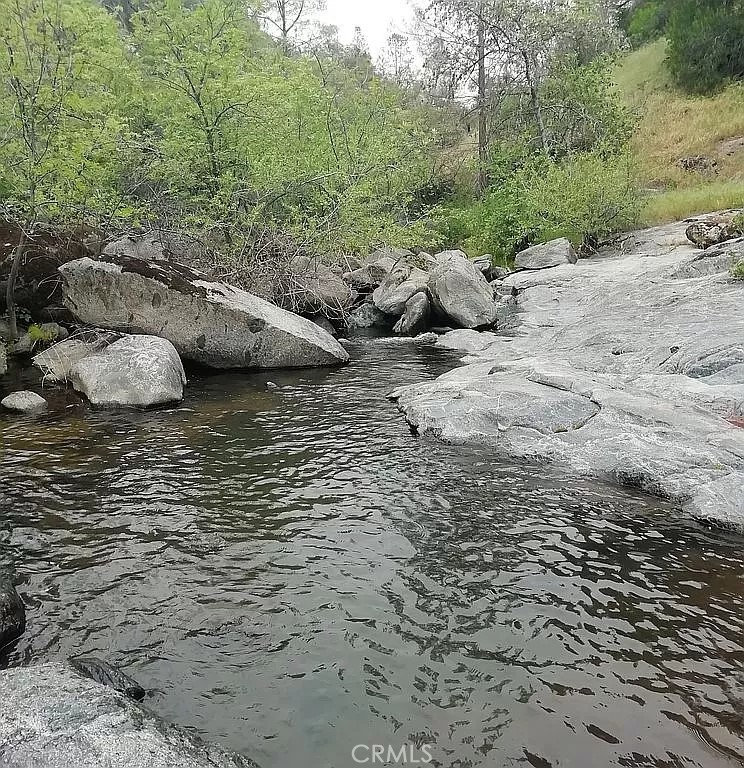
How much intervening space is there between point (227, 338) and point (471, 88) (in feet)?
101

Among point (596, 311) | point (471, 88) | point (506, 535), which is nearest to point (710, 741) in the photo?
point (506, 535)

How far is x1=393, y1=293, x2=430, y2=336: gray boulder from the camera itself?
18234 millimetres

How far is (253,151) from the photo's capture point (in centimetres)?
1803

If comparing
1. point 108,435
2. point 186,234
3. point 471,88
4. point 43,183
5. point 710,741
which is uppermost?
point 471,88

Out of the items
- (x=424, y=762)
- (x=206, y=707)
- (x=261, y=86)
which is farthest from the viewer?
(x=261, y=86)

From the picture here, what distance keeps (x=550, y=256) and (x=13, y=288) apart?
1783cm

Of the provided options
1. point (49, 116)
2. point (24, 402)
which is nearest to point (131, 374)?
point (24, 402)

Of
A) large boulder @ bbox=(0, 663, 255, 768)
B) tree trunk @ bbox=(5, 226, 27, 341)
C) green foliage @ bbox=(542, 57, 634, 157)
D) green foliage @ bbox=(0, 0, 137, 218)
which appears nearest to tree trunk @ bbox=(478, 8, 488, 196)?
green foliage @ bbox=(542, 57, 634, 157)

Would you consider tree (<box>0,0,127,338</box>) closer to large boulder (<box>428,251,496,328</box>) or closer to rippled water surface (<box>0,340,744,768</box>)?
rippled water surface (<box>0,340,744,768</box>)

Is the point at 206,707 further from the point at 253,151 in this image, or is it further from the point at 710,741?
the point at 253,151

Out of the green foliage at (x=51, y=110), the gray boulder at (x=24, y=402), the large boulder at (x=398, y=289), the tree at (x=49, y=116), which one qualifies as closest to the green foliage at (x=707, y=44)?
the large boulder at (x=398, y=289)

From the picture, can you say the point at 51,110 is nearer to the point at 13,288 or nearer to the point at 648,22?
the point at 13,288

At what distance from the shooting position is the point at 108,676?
4.01 m

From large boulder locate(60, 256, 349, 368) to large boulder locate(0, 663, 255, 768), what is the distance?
10069 millimetres
